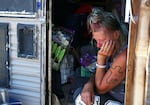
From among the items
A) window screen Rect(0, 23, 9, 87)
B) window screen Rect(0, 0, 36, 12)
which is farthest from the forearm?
window screen Rect(0, 23, 9, 87)

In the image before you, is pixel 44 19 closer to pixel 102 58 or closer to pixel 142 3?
pixel 102 58

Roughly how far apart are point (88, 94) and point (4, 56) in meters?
0.79

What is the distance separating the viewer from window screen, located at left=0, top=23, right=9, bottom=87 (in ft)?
8.18

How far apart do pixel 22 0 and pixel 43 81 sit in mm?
692

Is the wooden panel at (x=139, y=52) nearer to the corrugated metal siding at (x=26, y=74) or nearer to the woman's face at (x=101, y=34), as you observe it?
the woman's face at (x=101, y=34)

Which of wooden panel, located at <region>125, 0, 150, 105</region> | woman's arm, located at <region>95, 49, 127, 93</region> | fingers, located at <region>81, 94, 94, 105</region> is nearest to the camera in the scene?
wooden panel, located at <region>125, 0, 150, 105</region>

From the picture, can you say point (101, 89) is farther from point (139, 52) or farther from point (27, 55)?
point (139, 52)

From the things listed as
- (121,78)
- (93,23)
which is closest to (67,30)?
(93,23)

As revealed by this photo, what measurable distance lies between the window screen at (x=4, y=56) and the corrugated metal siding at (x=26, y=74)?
0.13ft

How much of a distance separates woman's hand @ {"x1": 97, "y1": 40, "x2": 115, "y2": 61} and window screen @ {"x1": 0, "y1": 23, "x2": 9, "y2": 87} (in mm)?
807

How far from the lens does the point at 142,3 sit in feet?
3.52

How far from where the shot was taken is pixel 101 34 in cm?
243

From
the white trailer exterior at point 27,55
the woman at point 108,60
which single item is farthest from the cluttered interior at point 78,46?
the white trailer exterior at point 27,55

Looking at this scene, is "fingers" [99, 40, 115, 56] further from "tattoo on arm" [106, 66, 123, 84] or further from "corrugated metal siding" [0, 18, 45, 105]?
"corrugated metal siding" [0, 18, 45, 105]
